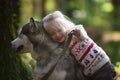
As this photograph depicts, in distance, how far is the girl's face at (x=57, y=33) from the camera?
20.7 ft

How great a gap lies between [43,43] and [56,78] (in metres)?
0.45

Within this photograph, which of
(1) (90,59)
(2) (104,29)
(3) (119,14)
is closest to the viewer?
(1) (90,59)

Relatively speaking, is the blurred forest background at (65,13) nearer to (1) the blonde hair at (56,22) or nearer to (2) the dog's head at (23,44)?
(2) the dog's head at (23,44)

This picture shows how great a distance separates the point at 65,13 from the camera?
76.6 feet

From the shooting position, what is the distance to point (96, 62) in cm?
635

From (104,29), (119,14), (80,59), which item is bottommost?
(104,29)

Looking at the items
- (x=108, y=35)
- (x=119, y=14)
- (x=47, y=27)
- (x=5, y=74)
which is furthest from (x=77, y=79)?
(x=108, y=35)

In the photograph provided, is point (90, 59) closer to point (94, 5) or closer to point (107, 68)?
point (107, 68)

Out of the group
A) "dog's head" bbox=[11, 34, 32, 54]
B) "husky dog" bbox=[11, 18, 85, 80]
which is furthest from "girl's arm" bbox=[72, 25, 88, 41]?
"dog's head" bbox=[11, 34, 32, 54]

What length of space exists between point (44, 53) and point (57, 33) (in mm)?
287

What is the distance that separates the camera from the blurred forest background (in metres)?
7.12

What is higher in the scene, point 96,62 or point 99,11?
point 96,62

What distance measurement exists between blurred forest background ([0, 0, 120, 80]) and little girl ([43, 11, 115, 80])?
913 mm

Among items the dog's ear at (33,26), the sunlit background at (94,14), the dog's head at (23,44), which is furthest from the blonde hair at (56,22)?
the sunlit background at (94,14)
